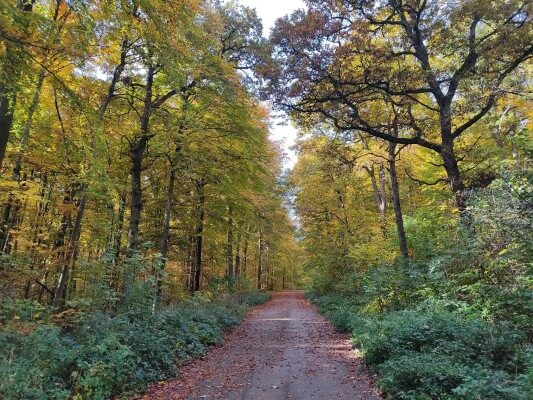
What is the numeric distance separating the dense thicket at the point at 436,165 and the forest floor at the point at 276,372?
658mm

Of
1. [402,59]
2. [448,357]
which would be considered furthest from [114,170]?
[448,357]

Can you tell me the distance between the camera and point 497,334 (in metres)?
6.65

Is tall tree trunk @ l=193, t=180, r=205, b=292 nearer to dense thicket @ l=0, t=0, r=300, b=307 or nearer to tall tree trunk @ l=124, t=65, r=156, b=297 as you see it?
dense thicket @ l=0, t=0, r=300, b=307

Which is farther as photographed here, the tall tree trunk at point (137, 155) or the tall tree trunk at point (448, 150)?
the tall tree trunk at point (137, 155)

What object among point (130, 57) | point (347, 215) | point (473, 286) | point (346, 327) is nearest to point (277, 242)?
point (347, 215)

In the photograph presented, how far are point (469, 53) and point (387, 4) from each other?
316 centimetres

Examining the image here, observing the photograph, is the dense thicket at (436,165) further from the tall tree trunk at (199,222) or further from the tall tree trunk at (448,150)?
the tall tree trunk at (199,222)

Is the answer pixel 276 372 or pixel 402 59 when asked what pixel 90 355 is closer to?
pixel 276 372

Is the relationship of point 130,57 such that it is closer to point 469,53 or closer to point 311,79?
point 311,79

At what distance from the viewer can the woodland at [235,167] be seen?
639cm

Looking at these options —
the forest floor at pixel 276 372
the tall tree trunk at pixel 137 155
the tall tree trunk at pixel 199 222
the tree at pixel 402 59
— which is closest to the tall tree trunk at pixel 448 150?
the tree at pixel 402 59

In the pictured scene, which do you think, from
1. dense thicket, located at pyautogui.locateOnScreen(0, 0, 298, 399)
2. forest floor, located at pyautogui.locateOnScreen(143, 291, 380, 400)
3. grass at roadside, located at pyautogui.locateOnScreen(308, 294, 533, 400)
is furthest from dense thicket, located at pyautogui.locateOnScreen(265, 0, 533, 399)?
dense thicket, located at pyautogui.locateOnScreen(0, 0, 298, 399)

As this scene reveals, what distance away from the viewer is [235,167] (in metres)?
14.9

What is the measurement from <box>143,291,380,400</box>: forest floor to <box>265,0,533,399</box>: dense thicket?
66cm
